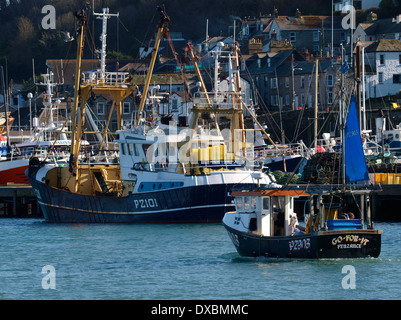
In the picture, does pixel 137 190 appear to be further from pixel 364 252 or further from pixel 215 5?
pixel 215 5

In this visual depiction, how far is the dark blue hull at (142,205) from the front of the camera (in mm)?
45656

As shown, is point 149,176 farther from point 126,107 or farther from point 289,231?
point 126,107

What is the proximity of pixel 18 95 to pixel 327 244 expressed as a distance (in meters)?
96.3

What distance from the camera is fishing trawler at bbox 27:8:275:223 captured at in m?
45.8

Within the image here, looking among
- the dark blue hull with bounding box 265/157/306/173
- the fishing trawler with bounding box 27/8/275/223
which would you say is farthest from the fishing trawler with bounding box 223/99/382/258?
the dark blue hull with bounding box 265/157/306/173

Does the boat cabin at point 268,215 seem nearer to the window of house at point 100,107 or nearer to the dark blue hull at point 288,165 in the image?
the dark blue hull at point 288,165

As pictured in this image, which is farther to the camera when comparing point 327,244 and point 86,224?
point 86,224

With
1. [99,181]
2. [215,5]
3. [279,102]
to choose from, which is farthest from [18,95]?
[99,181]

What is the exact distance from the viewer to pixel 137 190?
47.8 m

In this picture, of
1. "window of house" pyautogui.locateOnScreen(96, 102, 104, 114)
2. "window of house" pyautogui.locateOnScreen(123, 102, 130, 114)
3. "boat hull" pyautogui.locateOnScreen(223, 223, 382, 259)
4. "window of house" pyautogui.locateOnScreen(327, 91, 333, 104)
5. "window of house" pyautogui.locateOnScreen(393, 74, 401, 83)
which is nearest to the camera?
"boat hull" pyautogui.locateOnScreen(223, 223, 382, 259)

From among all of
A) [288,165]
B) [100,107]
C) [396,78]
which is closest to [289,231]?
[288,165]

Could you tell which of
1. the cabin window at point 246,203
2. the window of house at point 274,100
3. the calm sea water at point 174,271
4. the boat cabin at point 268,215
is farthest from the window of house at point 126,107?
the boat cabin at point 268,215

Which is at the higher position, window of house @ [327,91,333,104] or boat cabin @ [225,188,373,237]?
window of house @ [327,91,333,104]

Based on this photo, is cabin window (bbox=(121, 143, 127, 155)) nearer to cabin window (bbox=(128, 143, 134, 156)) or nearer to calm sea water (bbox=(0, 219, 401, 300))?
cabin window (bbox=(128, 143, 134, 156))
